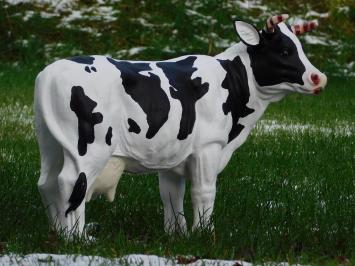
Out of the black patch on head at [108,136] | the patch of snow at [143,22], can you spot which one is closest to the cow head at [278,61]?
the black patch on head at [108,136]

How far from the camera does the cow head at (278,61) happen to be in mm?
5062

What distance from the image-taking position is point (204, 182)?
195 inches

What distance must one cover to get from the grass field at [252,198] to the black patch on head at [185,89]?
1.86ft

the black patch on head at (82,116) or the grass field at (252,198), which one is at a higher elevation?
the black patch on head at (82,116)

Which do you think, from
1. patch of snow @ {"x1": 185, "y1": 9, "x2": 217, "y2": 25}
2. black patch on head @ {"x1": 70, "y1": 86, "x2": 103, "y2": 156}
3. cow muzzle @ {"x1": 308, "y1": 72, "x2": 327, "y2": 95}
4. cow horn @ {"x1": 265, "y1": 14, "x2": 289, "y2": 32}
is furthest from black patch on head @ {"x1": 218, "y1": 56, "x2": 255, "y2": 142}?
patch of snow @ {"x1": 185, "y1": 9, "x2": 217, "y2": 25}

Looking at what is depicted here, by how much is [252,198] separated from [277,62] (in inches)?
51.7

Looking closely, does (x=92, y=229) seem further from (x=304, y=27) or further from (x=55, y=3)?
(x=55, y=3)

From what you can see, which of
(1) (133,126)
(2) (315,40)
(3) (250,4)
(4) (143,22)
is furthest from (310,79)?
(3) (250,4)

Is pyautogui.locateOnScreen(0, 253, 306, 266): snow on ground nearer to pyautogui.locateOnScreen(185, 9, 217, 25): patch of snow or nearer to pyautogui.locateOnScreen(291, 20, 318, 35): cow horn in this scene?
pyautogui.locateOnScreen(291, 20, 318, 35): cow horn

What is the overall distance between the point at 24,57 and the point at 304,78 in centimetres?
1080

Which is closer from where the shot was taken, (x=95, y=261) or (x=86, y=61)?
(x=95, y=261)

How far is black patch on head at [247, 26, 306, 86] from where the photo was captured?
509 cm

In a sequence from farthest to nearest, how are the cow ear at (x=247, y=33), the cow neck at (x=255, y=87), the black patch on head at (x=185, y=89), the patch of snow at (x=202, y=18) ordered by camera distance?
the patch of snow at (x=202, y=18)
the cow neck at (x=255, y=87)
the cow ear at (x=247, y=33)
the black patch on head at (x=185, y=89)

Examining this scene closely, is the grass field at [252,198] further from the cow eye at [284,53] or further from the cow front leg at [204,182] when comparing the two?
the cow eye at [284,53]
